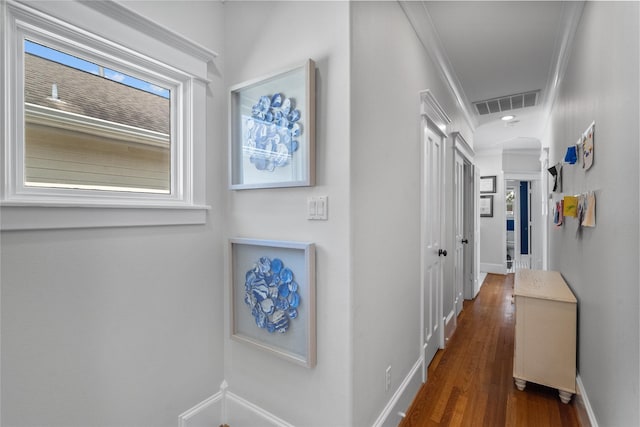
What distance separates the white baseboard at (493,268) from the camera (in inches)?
259

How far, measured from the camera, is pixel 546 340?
7.23ft

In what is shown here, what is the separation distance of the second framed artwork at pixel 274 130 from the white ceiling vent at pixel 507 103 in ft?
10.3

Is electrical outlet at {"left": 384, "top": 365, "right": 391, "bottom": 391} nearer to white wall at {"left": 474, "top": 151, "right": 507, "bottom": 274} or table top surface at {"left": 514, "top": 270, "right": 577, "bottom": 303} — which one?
table top surface at {"left": 514, "top": 270, "right": 577, "bottom": 303}

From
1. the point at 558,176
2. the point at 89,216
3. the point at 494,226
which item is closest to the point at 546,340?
the point at 558,176

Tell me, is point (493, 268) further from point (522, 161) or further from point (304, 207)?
point (304, 207)

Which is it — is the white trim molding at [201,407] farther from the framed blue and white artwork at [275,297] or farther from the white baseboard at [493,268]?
the white baseboard at [493,268]

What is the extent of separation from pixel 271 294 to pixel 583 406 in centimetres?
207

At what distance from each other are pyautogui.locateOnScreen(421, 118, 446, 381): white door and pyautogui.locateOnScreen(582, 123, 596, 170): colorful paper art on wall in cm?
99

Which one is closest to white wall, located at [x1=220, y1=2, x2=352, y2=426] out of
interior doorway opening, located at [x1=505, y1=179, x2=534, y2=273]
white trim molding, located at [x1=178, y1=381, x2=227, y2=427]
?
white trim molding, located at [x1=178, y1=381, x2=227, y2=427]

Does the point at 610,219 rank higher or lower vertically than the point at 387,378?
higher

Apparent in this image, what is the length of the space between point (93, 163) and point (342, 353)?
1457 millimetres

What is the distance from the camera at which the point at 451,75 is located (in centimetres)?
308

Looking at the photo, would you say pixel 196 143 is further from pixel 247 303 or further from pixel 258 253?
pixel 247 303

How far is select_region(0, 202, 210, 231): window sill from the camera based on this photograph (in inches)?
45.3
